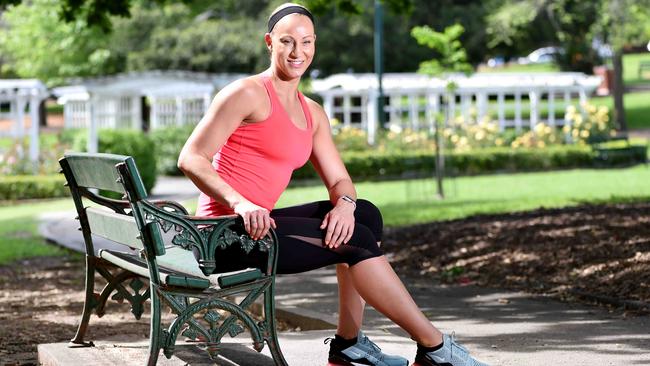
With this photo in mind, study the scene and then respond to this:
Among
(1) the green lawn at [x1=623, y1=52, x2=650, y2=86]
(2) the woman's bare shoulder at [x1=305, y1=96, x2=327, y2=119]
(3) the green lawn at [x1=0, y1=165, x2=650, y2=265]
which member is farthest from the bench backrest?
(1) the green lawn at [x1=623, y1=52, x2=650, y2=86]

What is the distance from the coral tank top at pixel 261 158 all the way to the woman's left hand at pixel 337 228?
0.27 m

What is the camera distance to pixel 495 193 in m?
23.1

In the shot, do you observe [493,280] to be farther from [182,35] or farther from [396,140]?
[182,35]

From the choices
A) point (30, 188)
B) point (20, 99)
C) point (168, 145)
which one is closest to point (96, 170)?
point (30, 188)

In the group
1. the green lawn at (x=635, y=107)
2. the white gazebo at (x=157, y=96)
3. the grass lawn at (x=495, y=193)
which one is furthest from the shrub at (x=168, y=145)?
the green lawn at (x=635, y=107)

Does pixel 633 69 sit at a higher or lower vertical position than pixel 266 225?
lower

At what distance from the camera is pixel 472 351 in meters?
6.68

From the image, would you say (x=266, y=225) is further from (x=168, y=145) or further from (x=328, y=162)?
(x=168, y=145)

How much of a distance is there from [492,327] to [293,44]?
9.02 ft

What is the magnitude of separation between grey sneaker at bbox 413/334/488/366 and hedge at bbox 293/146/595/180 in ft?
76.0

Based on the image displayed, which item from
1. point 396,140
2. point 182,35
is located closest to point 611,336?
point 396,140

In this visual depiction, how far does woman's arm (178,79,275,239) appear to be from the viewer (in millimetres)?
5293

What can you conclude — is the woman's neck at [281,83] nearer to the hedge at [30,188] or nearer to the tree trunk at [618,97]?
the hedge at [30,188]

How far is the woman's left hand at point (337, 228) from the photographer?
5.27m
